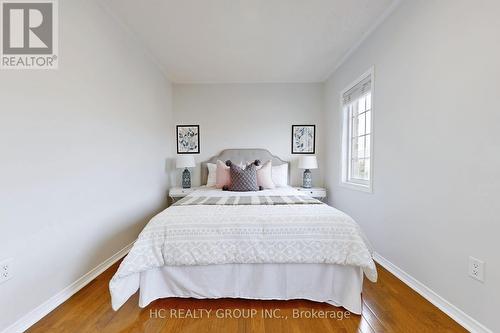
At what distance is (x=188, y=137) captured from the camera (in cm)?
395

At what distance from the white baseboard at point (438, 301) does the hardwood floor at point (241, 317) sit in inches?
1.7

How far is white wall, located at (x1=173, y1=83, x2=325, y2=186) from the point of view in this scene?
12.9 feet

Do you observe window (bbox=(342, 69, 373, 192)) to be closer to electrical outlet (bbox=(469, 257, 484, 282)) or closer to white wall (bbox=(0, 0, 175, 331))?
electrical outlet (bbox=(469, 257, 484, 282))

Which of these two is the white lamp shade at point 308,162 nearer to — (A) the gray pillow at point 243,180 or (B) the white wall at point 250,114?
(B) the white wall at point 250,114

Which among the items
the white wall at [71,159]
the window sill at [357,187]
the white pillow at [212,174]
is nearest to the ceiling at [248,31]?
the white wall at [71,159]

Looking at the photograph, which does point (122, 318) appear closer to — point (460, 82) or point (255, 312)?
point (255, 312)

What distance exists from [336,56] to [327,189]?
81.8 inches

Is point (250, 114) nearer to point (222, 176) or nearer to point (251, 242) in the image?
point (222, 176)

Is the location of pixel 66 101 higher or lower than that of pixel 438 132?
higher

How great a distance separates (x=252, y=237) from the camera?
160 cm

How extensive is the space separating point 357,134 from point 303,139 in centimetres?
106

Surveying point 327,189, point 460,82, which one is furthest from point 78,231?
point 327,189

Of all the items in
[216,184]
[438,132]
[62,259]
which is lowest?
[62,259]

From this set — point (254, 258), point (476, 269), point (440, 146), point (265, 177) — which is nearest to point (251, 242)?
point (254, 258)
